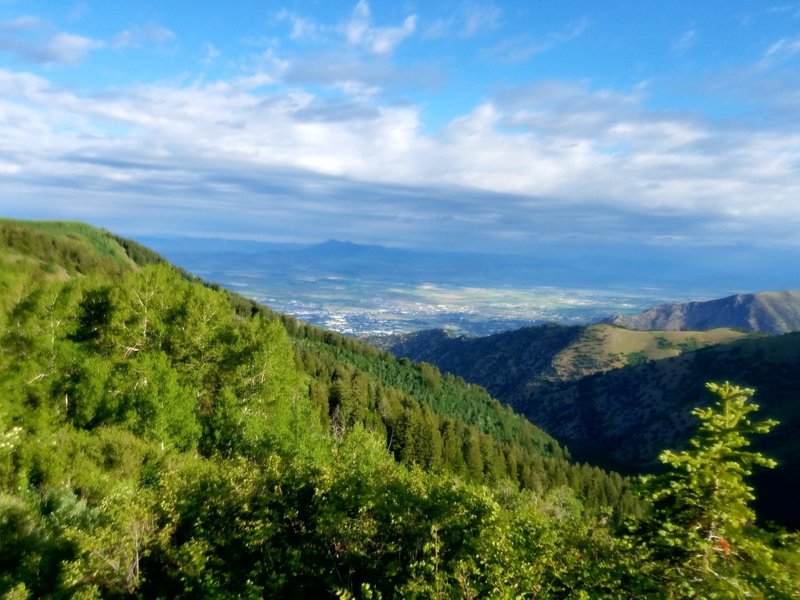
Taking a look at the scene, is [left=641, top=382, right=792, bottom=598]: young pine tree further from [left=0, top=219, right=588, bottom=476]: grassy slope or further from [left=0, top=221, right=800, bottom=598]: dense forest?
[left=0, top=219, right=588, bottom=476]: grassy slope

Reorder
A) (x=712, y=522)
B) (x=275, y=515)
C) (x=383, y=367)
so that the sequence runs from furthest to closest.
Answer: (x=383, y=367), (x=275, y=515), (x=712, y=522)

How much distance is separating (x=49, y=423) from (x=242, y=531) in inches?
1017

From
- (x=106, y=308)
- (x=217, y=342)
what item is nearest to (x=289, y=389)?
(x=217, y=342)

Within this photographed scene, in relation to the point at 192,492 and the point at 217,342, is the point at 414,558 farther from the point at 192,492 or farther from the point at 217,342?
the point at 217,342

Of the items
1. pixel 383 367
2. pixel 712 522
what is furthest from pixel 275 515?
pixel 383 367

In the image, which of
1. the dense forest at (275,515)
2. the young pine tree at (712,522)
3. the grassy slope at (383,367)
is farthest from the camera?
the grassy slope at (383,367)

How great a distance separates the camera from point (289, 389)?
48.0 meters

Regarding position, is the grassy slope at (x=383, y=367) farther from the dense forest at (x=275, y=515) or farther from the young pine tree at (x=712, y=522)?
the young pine tree at (x=712, y=522)

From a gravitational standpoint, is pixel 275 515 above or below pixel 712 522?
below

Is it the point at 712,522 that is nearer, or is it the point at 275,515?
the point at 712,522

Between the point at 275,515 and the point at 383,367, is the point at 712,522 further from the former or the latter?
the point at 383,367

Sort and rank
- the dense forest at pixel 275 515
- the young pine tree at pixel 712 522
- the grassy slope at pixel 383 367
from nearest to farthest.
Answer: the young pine tree at pixel 712 522
the dense forest at pixel 275 515
the grassy slope at pixel 383 367

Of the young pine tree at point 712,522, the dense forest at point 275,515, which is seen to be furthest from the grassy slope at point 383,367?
the young pine tree at point 712,522

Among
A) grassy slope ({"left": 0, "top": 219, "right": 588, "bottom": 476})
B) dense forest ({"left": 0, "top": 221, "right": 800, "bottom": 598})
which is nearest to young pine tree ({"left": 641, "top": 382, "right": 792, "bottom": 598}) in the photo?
dense forest ({"left": 0, "top": 221, "right": 800, "bottom": 598})
